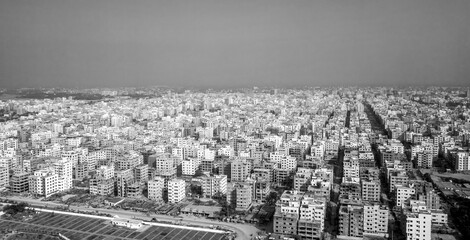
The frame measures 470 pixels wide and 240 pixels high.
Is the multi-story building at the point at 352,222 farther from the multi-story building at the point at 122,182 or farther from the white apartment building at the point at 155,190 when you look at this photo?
the multi-story building at the point at 122,182

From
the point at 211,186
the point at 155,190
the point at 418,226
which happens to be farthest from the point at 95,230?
the point at 418,226

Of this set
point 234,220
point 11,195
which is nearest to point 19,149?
point 11,195

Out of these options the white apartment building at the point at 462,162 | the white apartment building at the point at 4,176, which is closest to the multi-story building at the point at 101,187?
the white apartment building at the point at 4,176

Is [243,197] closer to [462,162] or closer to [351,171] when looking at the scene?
[351,171]

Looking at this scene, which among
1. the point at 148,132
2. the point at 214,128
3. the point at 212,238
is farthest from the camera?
the point at 214,128

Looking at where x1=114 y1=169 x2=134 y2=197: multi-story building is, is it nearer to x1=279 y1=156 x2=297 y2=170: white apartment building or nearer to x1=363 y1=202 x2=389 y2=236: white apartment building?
x1=279 y1=156 x2=297 y2=170: white apartment building

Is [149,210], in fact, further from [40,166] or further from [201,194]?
[40,166]
